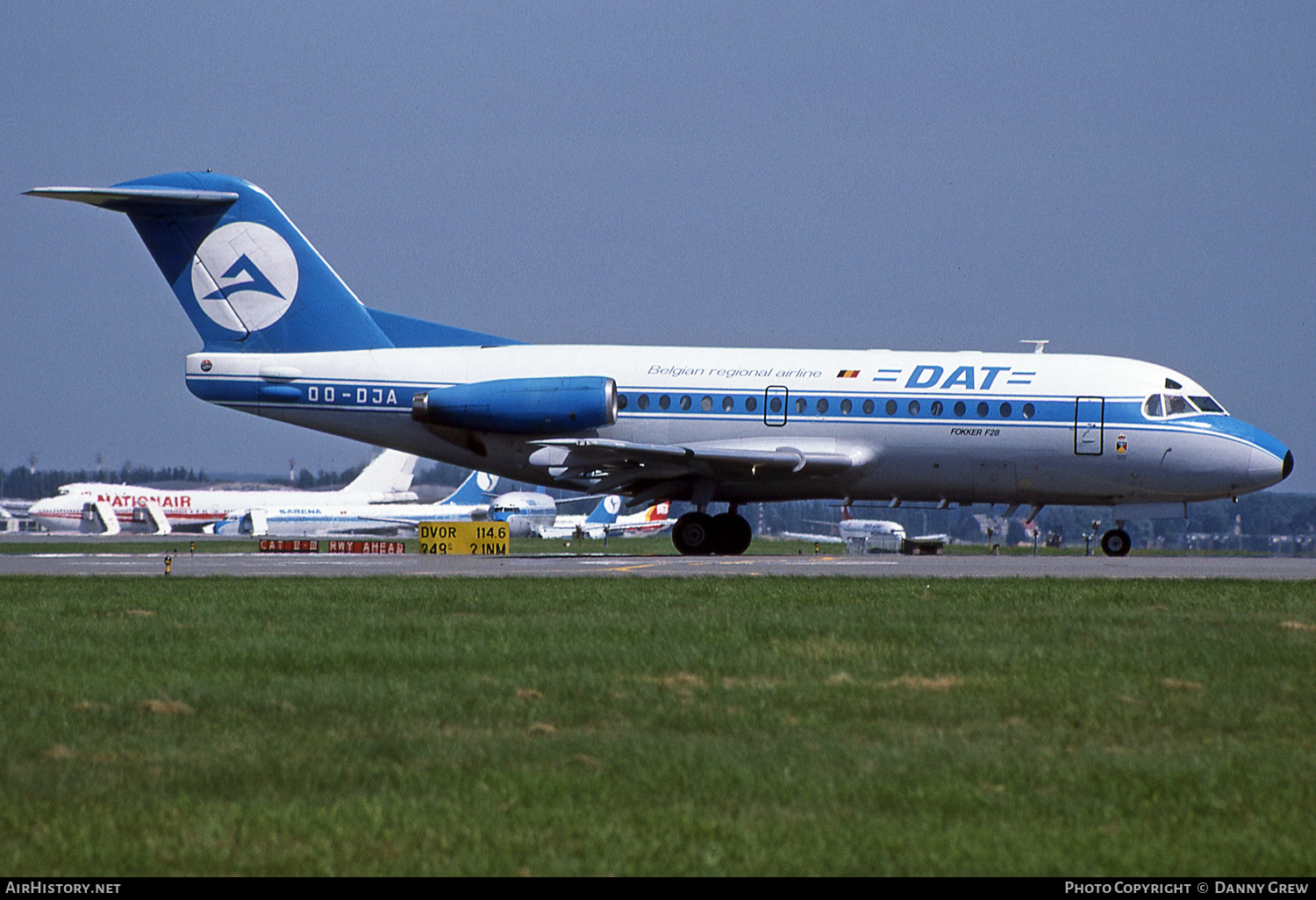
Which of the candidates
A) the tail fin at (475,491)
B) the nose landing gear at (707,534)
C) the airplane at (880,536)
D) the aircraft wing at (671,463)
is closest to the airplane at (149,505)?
the tail fin at (475,491)

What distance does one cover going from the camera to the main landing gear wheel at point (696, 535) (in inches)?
1176

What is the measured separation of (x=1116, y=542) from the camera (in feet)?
97.5

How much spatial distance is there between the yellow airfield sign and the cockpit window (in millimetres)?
15222

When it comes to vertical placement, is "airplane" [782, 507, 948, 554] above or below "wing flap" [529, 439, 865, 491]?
below

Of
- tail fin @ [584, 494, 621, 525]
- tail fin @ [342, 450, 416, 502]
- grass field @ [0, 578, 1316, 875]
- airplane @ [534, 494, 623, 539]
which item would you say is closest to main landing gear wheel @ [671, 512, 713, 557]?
grass field @ [0, 578, 1316, 875]

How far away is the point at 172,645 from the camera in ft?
39.1

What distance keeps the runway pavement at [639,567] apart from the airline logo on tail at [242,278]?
17.1 feet

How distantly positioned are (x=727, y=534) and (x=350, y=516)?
195 ft

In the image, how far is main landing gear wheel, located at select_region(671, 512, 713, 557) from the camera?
29.9m

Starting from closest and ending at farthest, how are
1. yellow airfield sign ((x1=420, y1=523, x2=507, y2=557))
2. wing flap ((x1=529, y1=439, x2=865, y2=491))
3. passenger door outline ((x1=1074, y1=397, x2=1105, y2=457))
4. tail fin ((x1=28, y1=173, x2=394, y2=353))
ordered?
1. wing flap ((x1=529, y1=439, x2=865, y2=491))
2. passenger door outline ((x1=1074, y1=397, x2=1105, y2=457))
3. tail fin ((x1=28, y1=173, x2=394, y2=353))
4. yellow airfield sign ((x1=420, y1=523, x2=507, y2=557))

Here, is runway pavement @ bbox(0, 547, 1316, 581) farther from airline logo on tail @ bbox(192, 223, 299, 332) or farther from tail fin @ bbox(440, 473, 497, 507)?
tail fin @ bbox(440, 473, 497, 507)

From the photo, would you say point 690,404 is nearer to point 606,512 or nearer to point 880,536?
point 880,536

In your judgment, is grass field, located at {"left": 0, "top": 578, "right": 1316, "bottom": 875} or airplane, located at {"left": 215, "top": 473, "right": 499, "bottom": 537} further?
airplane, located at {"left": 215, "top": 473, "right": 499, "bottom": 537}

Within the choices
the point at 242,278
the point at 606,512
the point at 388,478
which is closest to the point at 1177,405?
the point at 242,278
